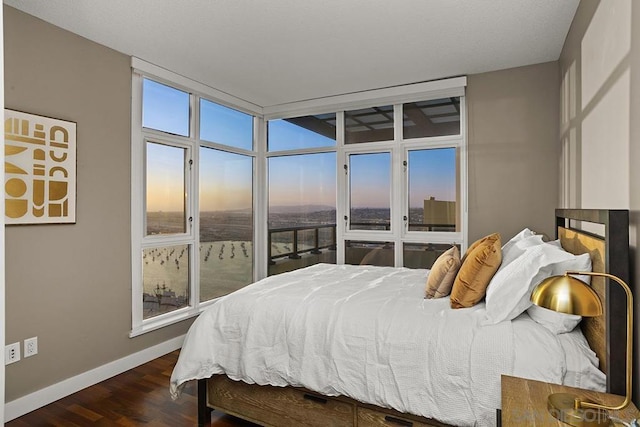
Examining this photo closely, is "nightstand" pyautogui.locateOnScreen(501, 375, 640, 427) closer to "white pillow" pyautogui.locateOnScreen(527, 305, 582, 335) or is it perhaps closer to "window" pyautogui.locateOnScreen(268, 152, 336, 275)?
"white pillow" pyautogui.locateOnScreen(527, 305, 582, 335)

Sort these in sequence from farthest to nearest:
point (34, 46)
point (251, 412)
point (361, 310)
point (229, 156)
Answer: point (229, 156) → point (34, 46) → point (251, 412) → point (361, 310)

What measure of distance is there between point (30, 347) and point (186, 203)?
1.76 meters

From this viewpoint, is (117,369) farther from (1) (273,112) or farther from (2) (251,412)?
(1) (273,112)

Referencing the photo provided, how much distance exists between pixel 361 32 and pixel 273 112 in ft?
7.24

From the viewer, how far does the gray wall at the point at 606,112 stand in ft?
4.97

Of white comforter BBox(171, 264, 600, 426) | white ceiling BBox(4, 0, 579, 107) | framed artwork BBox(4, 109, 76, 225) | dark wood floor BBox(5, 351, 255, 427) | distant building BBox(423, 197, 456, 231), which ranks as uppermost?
white ceiling BBox(4, 0, 579, 107)

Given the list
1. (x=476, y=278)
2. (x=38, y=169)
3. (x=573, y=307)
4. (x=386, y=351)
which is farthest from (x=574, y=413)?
(x=38, y=169)

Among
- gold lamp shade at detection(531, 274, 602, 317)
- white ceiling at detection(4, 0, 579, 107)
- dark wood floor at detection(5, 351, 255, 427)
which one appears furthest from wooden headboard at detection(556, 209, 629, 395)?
dark wood floor at detection(5, 351, 255, 427)

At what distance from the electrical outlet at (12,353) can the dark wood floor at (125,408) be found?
38cm

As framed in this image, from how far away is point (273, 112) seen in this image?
16.0 feet

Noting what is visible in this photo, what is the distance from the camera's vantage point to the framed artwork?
2.51 metres

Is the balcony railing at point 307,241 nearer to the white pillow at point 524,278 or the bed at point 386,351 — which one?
the bed at point 386,351

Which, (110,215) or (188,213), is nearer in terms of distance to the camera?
(110,215)

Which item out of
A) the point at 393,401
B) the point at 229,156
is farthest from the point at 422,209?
the point at 393,401
